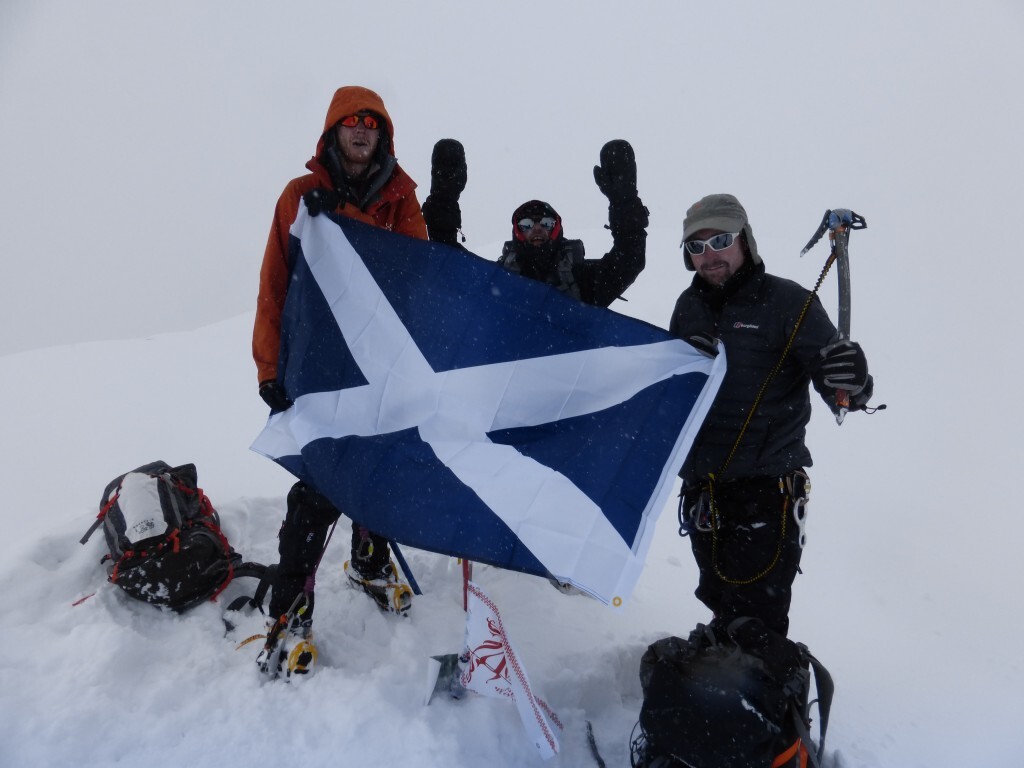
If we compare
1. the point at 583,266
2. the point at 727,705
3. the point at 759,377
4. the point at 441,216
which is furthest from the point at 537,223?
the point at 727,705

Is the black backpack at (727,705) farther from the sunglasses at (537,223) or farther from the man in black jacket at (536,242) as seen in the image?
the sunglasses at (537,223)

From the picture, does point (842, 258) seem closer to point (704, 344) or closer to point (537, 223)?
point (704, 344)

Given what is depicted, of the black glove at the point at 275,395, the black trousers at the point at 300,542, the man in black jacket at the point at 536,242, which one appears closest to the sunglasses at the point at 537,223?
the man in black jacket at the point at 536,242

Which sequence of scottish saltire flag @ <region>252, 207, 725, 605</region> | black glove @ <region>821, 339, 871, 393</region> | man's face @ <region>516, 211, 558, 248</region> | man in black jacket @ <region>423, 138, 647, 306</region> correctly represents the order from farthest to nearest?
man's face @ <region>516, 211, 558, 248</region> → man in black jacket @ <region>423, 138, 647, 306</region> → black glove @ <region>821, 339, 871, 393</region> → scottish saltire flag @ <region>252, 207, 725, 605</region>

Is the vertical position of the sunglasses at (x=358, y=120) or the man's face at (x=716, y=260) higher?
→ the sunglasses at (x=358, y=120)

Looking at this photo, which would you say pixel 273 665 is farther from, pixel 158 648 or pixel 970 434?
pixel 970 434

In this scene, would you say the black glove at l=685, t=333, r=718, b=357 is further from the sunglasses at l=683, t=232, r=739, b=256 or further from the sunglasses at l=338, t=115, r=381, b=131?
the sunglasses at l=338, t=115, r=381, b=131

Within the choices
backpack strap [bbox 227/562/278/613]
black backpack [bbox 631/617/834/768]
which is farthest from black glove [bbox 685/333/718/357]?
backpack strap [bbox 227/562/278/613]

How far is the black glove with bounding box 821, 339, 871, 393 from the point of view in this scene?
8.05 feet

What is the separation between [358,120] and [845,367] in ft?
8.21

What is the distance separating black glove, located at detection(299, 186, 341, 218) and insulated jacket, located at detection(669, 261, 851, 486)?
1.84m

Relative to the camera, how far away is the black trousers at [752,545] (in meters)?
2.72

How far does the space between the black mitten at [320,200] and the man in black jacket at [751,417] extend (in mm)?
1731

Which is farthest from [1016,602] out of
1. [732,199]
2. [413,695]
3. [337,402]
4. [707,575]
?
[337,402]
